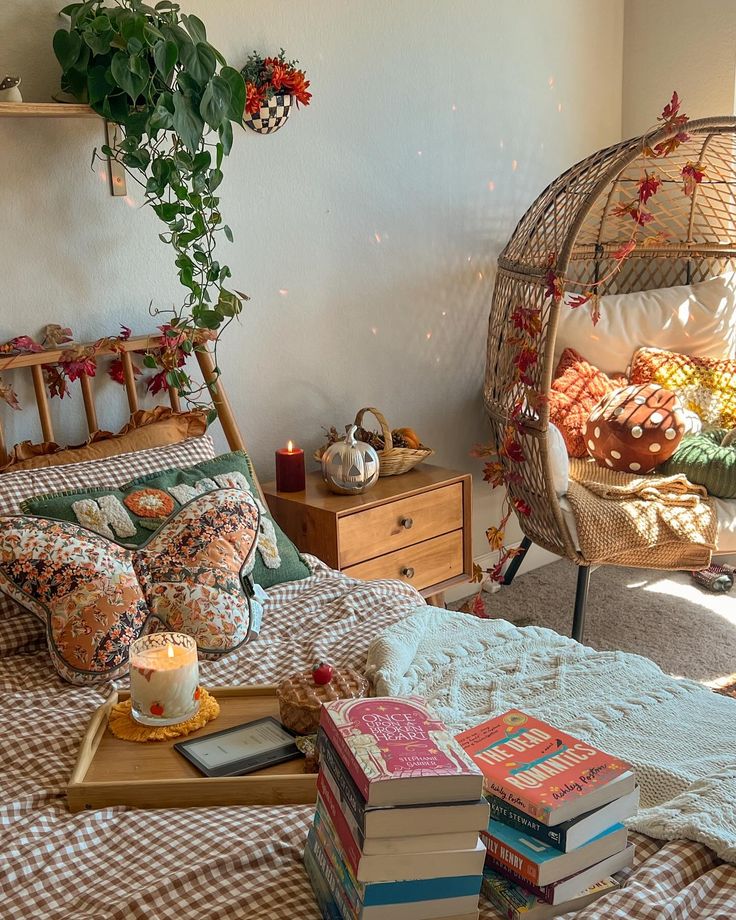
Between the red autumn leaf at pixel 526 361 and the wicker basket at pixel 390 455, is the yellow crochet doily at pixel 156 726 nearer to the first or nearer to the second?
the wicker basket at pixel 390 455

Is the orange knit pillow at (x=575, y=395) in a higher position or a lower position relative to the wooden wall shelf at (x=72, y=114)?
lower

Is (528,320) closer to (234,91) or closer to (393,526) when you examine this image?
(393,526)

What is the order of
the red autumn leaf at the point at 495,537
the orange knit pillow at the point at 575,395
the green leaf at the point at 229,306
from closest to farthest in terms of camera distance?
the green leaf at the point at 229,306 < the red autumn leaf at the point at 495,537 < the orange knit pillow at the point at 575,395

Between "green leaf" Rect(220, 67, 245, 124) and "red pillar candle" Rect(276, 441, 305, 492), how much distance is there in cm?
88

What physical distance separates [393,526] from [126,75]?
4.29ft

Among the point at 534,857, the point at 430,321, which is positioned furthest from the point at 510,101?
the point at 534,857

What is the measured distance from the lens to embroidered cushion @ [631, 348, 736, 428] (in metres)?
3.26

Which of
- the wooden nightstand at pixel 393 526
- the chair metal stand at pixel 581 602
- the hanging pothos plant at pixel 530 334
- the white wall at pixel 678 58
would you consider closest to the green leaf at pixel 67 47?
the wooden nightstand at pixel 393 526

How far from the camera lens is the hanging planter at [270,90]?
104 inches

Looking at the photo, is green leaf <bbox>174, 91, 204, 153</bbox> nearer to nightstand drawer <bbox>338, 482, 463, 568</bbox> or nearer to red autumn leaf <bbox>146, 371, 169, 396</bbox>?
red autumn leaf <bbox>146, 371, 169, 396</bbox>

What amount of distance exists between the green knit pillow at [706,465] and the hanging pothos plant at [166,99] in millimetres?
1426

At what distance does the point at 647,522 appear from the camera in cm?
282

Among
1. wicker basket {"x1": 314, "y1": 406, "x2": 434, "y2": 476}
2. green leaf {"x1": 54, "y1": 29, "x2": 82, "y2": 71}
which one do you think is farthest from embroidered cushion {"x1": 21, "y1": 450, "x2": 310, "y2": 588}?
green leaf {"x1": 54, "y1": 29, "x2": 82, "y2": 71}

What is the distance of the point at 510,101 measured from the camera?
134 inches
